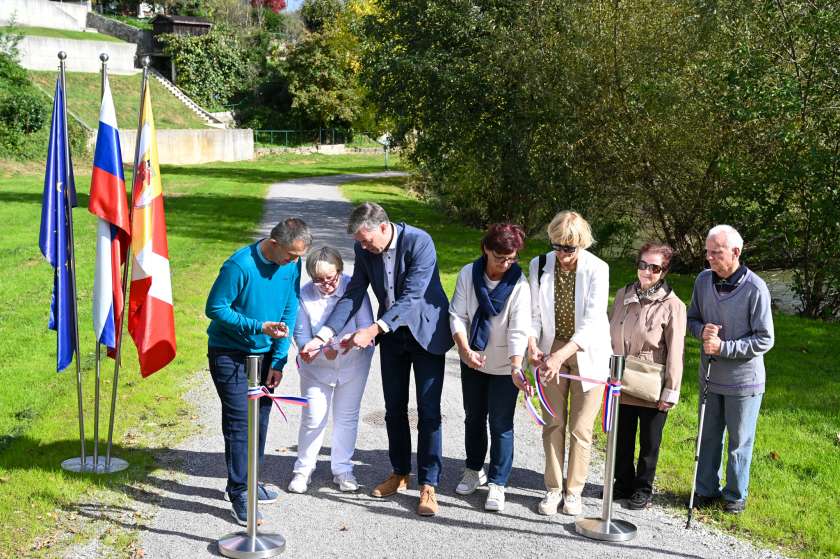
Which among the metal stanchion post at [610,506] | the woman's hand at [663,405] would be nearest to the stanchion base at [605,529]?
the metal stanchion post at [610,506]

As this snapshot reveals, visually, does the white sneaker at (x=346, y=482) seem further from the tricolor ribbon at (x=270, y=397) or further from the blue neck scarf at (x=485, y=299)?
the blue neck scarf at (x=485, y=299)

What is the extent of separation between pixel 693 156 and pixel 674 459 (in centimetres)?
1106

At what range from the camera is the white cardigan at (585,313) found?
5.93 meters

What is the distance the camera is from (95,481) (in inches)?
260

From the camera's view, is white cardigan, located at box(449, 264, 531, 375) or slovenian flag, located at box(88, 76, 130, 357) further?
slovenian flag, located at box(88, 76, 130, 357)

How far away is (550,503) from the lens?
6203mm

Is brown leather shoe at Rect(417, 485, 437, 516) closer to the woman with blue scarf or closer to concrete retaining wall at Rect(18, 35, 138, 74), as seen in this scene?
the woman with blue scarf

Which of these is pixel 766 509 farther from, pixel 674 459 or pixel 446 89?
pixel 446 89

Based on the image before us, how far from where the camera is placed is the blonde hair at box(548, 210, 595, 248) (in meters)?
5.82

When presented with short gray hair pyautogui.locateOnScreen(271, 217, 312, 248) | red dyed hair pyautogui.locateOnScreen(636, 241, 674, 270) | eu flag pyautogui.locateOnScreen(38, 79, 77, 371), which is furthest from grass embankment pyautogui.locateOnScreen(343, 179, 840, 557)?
eu flag pyautogui.locateOnScreen(38, 79, 77, 371)

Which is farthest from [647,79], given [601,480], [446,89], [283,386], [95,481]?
[95,481]

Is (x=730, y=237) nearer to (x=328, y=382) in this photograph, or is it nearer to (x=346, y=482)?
(x=328, y=382)

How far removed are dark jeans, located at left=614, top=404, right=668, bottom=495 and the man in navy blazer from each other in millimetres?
1310

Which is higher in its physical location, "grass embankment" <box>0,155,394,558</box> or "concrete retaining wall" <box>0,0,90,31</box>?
"concrete retaining wall" <box>0,0,90,31</box>
